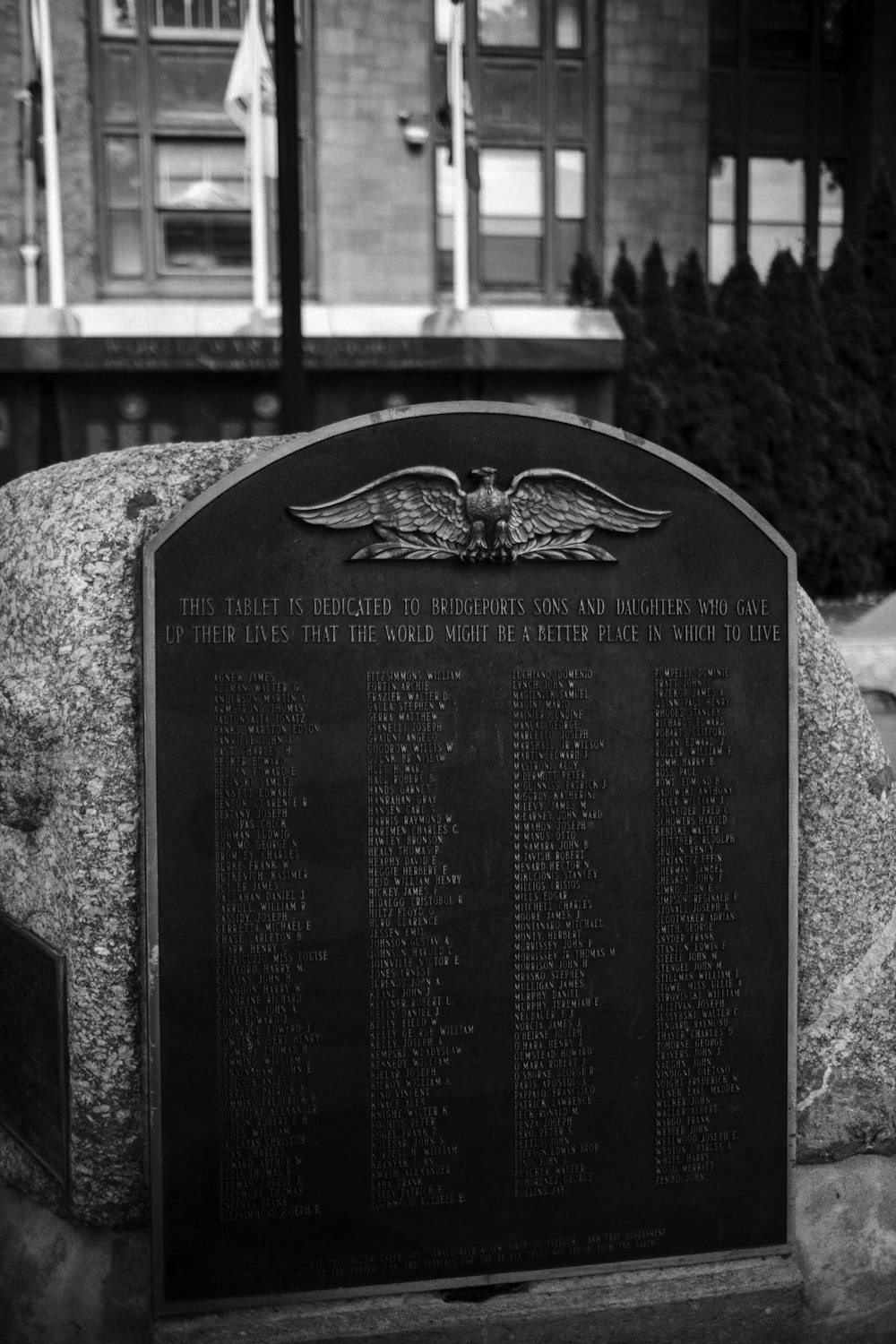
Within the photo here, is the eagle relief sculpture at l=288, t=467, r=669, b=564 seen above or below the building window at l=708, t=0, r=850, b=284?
below

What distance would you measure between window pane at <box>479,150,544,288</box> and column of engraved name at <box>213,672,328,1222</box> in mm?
14797

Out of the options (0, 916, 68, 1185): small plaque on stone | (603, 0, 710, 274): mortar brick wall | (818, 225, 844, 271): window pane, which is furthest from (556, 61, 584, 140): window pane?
(0, 916, 68, 1185): small plaque on stone

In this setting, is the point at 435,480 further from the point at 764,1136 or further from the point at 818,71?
the point at 818,71

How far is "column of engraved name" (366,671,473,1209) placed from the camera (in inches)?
113

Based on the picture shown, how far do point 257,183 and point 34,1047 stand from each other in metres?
11.9

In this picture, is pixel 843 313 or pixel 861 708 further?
pixel 843 313

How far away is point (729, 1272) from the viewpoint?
9.93 ft

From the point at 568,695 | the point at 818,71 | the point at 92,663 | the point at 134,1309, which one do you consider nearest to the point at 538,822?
the point at 568,695

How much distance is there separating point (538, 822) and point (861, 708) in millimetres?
935

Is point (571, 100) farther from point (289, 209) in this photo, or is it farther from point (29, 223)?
point (289, 209)

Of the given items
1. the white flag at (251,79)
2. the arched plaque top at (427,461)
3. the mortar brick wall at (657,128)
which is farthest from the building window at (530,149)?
the arched plaque top at (427,461)

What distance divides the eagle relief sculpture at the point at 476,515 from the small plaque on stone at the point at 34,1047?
1.20 m

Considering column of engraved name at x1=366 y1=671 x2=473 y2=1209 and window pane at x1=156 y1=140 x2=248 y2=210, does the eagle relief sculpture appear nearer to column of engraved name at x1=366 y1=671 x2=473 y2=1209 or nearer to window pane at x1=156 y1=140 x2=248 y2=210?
column of engraved name at x1=366 y1=671 x2=473 y2=1209

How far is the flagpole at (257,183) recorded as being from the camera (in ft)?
41.5
